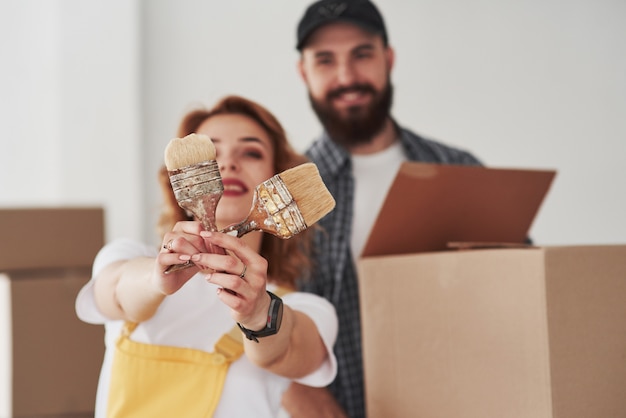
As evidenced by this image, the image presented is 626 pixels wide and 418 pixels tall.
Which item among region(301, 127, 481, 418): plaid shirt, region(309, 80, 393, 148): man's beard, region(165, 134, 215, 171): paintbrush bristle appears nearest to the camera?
region(165, 134, 215, 171): paintbrush bristle

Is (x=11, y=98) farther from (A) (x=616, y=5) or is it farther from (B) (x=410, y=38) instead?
(A) (x=616, y=5)

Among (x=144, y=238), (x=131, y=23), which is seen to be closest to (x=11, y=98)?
(x=131, y=23)

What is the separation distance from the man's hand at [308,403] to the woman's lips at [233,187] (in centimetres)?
34

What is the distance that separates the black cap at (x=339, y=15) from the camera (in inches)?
75.0

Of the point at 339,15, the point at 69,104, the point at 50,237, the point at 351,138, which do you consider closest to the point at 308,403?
the point at 50,237

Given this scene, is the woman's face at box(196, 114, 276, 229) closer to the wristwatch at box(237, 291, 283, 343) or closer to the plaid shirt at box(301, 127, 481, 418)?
the wristwatch at box(237, 291, 283, 343)

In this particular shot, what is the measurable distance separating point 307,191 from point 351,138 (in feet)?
4.03

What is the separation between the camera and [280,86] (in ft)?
8.53

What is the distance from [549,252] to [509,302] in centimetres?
10

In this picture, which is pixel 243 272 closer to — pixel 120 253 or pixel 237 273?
pixel 237 273

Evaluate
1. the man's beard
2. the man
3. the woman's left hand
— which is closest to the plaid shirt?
the man

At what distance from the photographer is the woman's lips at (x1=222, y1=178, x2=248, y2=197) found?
3.73 feet

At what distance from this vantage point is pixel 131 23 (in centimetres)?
240

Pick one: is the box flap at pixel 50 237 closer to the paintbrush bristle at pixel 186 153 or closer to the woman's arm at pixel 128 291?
the woman's arm at pixel 128 291
